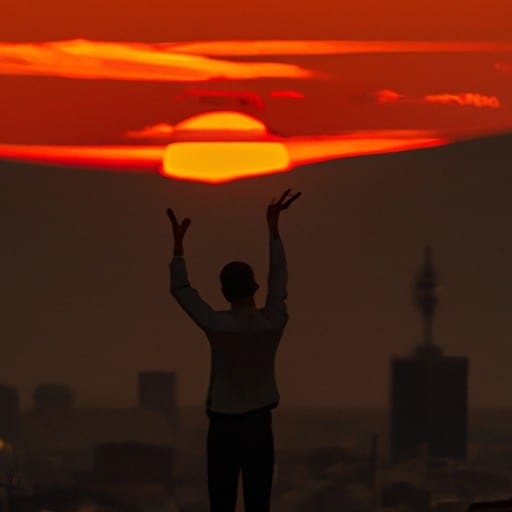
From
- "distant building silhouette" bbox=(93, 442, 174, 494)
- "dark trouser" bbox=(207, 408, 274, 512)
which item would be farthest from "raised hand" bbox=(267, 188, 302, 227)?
"distant building silhouette" bbox=(93, 442, 174, 494)

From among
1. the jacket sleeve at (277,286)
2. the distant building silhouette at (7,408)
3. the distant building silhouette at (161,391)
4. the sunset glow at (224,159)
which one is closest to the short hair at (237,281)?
the jacket sleeve at (277,286)

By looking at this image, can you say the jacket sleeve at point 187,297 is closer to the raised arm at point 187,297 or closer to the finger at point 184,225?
the raised arm at point 187,297

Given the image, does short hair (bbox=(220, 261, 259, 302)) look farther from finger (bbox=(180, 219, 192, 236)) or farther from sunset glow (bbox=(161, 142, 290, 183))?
sunset glow (bbox=(161, 142, 290, 183))

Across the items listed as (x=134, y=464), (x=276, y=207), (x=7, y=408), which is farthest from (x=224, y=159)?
(x=134, y=464)

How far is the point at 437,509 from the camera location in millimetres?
172625

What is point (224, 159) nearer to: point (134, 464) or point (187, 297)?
point (187, 297)

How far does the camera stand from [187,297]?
35.1 feet

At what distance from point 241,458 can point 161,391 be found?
537 ft

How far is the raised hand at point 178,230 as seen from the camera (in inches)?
432

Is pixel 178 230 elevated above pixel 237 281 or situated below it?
above

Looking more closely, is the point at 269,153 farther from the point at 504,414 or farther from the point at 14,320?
the point at 504,414

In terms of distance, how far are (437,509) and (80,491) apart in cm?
4782

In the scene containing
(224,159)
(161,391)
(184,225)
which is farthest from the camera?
(161,391)

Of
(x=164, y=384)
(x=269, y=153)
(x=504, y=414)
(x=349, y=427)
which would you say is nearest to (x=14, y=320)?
(x=164, y=384)
